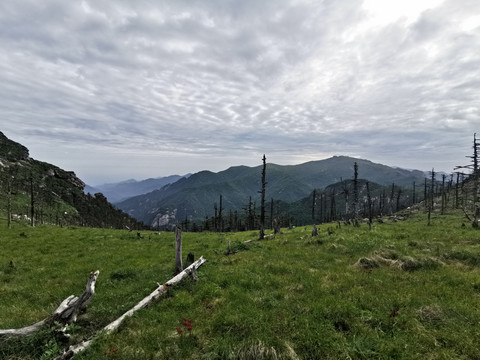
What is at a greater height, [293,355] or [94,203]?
[293,355]

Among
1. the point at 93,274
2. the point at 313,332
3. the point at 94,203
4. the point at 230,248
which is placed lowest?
the point at 94,203

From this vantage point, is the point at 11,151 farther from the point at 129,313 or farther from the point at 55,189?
the point at 129,313

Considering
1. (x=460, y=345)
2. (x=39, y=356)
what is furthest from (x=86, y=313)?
(x=460, y=345)

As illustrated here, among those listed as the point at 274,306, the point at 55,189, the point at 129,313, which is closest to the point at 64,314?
the point at 129,313

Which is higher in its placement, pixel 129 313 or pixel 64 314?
pixel 64 314

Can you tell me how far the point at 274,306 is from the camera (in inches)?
400

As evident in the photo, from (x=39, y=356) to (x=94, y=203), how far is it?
612ft

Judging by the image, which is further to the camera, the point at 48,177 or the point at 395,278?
the point at 48,177

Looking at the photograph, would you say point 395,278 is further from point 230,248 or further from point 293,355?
point 230,248

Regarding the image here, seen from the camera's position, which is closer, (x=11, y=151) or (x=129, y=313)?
(x=129, y=313)

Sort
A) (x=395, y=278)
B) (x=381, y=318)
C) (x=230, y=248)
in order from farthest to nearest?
(x=230, y=248) → (x=395, y=278) → (x=381, y=318)

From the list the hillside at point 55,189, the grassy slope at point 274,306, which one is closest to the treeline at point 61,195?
the hillside at point 55,189

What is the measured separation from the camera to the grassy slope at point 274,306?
7.32 metres

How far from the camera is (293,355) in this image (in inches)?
270
